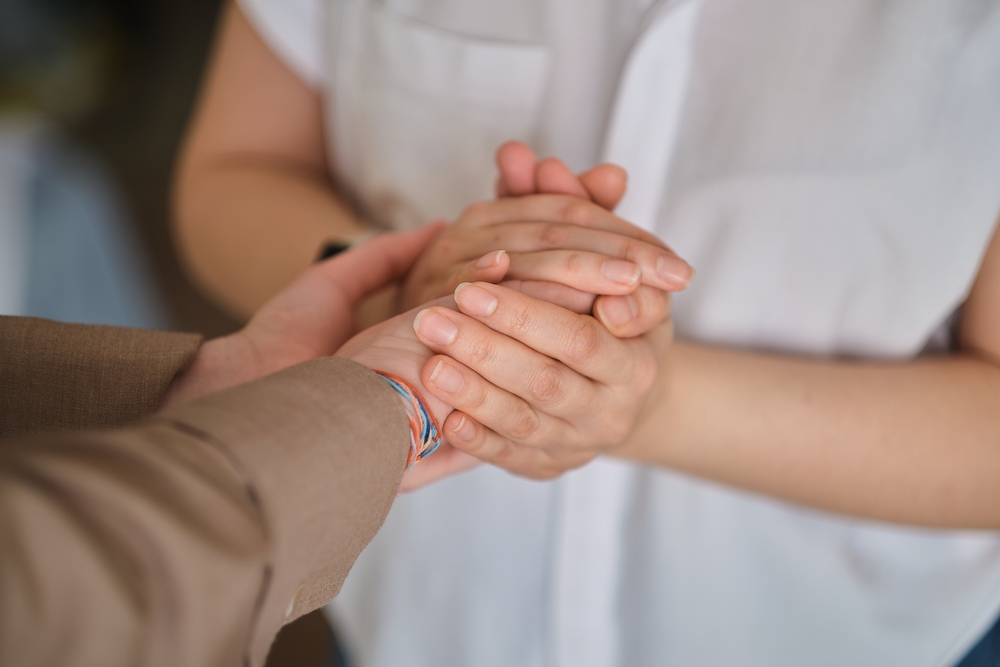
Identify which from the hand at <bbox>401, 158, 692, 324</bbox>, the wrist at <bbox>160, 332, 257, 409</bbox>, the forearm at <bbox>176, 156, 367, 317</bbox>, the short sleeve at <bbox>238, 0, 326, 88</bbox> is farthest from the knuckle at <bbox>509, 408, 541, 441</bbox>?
the short sleeve at <bbox>238, 0, 326, 88</bbox>

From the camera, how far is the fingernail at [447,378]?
0.43m

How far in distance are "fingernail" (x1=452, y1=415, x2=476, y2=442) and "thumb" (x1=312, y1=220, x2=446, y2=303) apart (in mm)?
195

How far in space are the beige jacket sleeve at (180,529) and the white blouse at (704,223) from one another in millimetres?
403

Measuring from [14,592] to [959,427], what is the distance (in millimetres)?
646

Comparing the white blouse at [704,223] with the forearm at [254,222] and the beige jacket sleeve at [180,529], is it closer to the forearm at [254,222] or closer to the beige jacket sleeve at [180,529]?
the forearm at [254,222]

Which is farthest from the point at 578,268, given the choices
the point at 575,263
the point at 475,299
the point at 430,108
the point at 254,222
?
the point at 254,222

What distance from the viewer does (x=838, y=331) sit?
61 cm

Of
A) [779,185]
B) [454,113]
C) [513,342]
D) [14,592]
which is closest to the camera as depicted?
[14,592]

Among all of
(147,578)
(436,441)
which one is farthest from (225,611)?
(436,441)

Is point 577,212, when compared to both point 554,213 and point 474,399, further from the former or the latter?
point 474,399

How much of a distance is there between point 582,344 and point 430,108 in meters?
0.38

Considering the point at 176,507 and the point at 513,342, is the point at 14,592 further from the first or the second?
the point at 513,342

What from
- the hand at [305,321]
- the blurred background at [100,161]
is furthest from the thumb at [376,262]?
the blurred background at [100,161]

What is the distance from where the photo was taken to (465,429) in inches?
18.3
